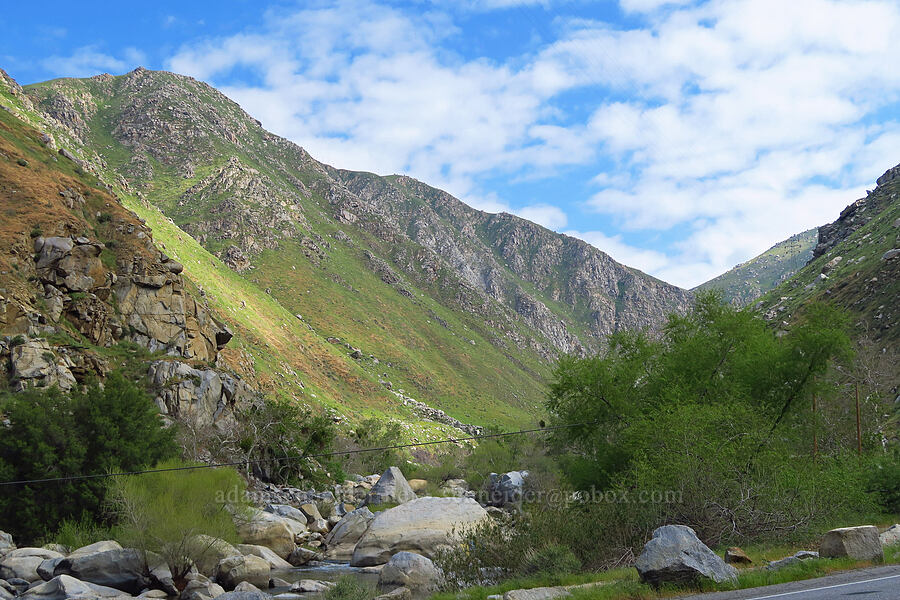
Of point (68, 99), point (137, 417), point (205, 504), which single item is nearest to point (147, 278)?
point (137, 417)

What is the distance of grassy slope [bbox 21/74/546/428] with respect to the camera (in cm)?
9362

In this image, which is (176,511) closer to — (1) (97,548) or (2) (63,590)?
(1) (97,548)

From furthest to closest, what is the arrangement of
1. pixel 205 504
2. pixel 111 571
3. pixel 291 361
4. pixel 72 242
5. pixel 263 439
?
1. pixel 291 361
2. pixel 263 439
3. pixel 72 242
4. pixel 205 504
5. pixel 111 571

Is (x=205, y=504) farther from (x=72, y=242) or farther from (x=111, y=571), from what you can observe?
(x=72, y=242)

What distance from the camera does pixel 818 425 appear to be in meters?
29.2

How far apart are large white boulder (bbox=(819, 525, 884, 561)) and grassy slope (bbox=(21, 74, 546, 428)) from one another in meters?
72.8

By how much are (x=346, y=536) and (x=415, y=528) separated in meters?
7.03

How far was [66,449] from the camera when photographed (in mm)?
30000

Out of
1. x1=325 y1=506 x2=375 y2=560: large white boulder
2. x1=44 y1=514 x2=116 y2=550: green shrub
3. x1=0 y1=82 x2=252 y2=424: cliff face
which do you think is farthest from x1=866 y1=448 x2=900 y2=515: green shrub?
x1=0 y1=82 x2=252 y2=424: cliff face

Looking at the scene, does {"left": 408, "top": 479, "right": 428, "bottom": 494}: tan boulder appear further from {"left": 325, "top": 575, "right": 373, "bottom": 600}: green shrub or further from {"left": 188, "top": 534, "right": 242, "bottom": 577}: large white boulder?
{"left": 325, "top": 575, "right": 373, "bottom": 600}: green shrub

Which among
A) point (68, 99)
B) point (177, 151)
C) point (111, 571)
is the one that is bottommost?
point (111, 571)

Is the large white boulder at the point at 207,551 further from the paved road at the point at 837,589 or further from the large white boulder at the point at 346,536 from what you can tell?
the paved road at the point at 837,589

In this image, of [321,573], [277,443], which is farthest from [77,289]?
[321,573]

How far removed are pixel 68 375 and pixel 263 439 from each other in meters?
17.1
